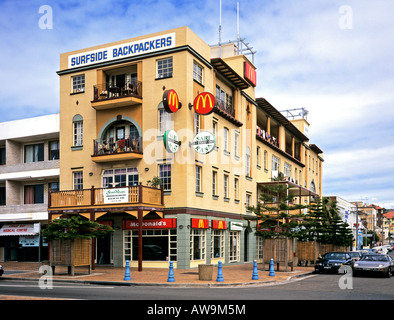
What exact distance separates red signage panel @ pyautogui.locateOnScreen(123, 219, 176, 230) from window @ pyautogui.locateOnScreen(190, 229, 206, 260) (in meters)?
1.67

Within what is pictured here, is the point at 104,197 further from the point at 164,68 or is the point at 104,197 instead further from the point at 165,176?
the point at 164,68

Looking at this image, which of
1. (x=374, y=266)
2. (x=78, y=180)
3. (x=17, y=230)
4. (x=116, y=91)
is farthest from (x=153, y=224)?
(x=17, y=230)

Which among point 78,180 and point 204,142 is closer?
point 204,142

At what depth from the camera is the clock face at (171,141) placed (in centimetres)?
2869

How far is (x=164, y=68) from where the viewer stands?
31.4 m

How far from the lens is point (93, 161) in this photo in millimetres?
32719

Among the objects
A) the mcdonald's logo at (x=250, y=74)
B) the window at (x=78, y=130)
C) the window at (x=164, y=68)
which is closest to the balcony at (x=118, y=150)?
the window at (x=78, y=130)

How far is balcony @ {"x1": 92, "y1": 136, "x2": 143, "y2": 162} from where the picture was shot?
31.0 meters

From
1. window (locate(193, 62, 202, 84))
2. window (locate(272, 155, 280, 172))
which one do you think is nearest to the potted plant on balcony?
window (locate(193, 62, 202, 84))

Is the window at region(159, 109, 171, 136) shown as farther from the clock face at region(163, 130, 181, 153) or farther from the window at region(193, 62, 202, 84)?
the window at region(193, 62, 202, 84)

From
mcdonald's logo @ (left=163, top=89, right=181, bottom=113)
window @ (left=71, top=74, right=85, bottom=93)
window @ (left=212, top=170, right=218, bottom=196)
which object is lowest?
window @ (left=212, top=170, right=218, bottom=196)

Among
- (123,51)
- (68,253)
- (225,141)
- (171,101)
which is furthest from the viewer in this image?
(225,141)

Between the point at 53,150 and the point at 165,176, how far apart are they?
40.3ft
